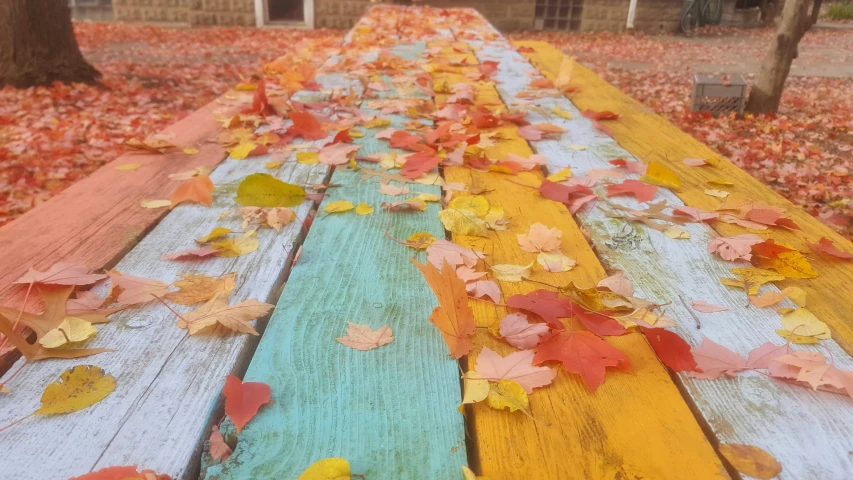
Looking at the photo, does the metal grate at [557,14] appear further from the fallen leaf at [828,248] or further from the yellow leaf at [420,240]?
the yellow leaf at [420,240]

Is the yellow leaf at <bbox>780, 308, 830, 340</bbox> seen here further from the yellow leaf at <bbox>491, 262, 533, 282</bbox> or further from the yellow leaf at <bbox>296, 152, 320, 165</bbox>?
the yellow leaf at <bbox>296, 152, 320, 165</bbox>

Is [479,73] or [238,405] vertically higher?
[479,73]

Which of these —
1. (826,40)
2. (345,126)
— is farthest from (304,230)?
(826,40)

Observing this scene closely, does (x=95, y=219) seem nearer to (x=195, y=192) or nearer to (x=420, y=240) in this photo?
(x=195, y=192)

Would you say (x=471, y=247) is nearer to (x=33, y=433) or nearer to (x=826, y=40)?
(x=33, y=433)

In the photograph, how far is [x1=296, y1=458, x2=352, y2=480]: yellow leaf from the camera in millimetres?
645

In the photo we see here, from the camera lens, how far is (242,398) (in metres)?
0.74

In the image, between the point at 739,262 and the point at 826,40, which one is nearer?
the point at 739,262

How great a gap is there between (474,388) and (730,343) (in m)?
0.43

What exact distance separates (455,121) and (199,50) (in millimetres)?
8386

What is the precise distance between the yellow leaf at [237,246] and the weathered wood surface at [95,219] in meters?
0.20

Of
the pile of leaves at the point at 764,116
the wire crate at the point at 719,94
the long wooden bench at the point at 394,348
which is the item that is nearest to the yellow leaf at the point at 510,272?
the long wooden bench at the point at 394,348

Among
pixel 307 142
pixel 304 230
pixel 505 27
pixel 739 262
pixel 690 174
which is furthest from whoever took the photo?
pixel 505 27

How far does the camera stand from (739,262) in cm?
114
